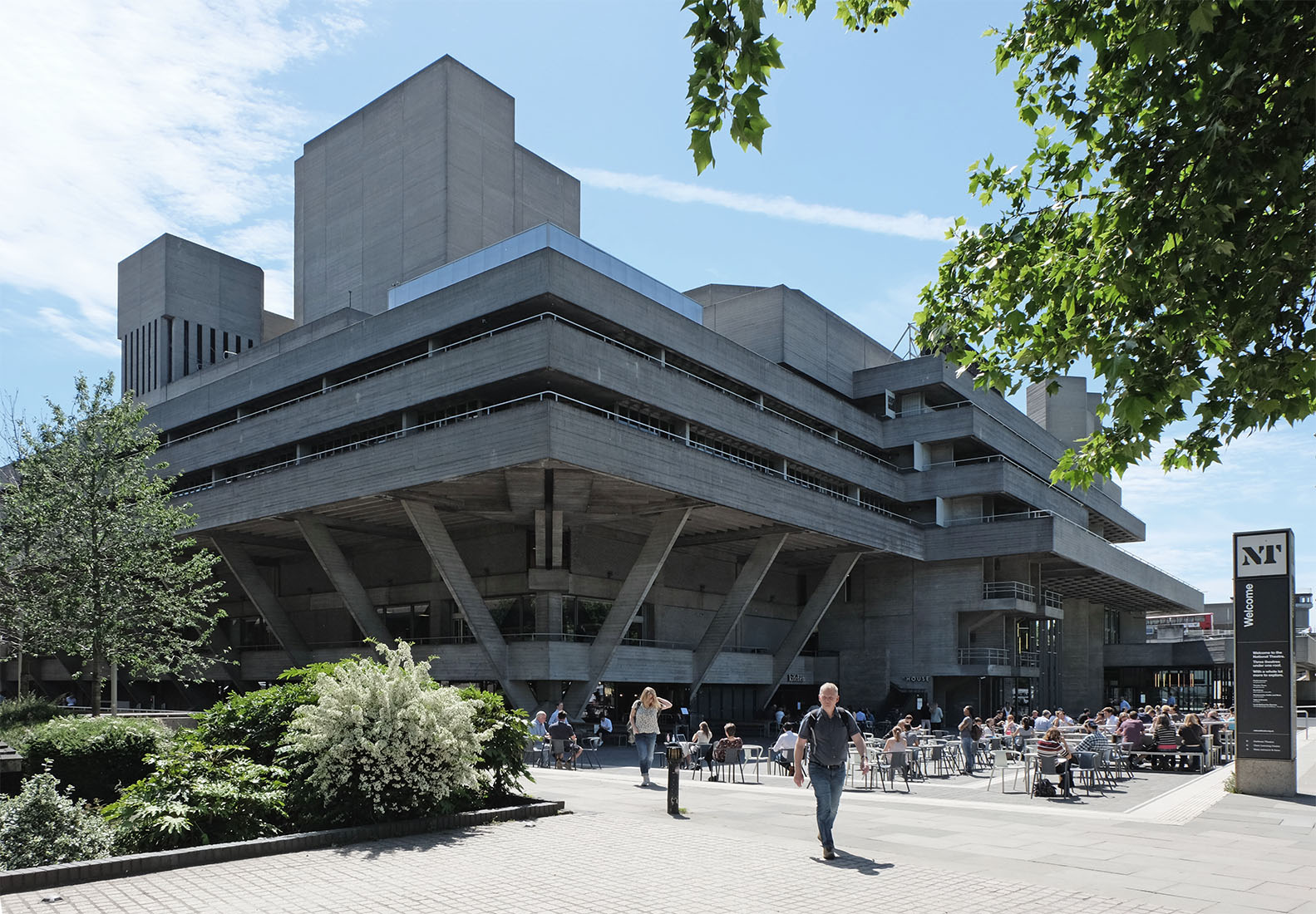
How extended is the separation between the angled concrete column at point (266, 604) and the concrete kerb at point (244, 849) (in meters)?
34.4

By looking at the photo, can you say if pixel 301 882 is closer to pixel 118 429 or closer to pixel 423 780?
pixel 423 780

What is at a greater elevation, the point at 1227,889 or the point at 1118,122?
the point at 1118,122

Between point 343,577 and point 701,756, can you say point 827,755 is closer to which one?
point 701,756

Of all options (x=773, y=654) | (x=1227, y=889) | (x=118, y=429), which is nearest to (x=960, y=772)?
(x=1227, y=889)

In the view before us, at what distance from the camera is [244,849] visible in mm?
9891

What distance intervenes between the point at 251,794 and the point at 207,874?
5.40 feet

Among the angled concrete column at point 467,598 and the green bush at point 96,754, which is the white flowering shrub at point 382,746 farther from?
the angled concrete column at point 467,598

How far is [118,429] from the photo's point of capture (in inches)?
1045

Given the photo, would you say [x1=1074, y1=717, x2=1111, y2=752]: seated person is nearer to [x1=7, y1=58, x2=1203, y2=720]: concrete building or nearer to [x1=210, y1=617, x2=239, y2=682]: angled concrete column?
[x1=7, y1=58, x2=1203, y2=720]: concrete building

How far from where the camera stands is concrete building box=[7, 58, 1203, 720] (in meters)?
35.7

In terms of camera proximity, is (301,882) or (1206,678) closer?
(301,882)

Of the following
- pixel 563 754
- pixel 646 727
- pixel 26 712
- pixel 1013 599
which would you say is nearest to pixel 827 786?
pixel 646 727

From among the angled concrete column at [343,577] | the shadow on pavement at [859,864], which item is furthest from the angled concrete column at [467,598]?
the shadow on pavement at [859,864]

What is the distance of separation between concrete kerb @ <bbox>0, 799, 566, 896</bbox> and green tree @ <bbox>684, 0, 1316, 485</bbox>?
25.3 ft
